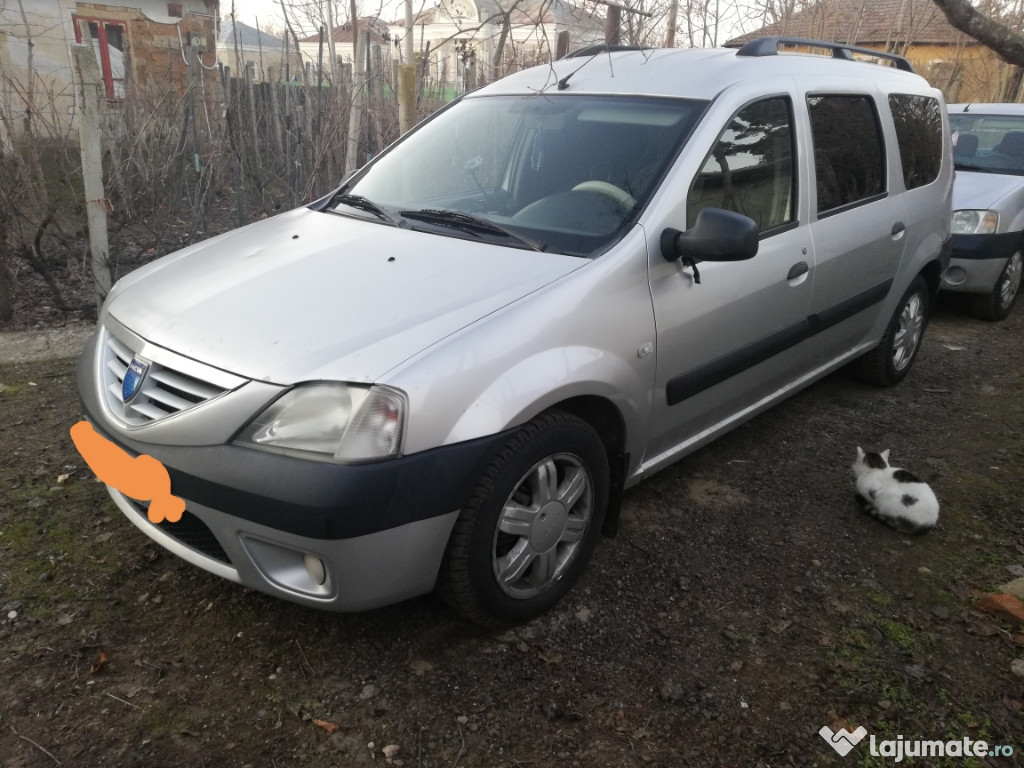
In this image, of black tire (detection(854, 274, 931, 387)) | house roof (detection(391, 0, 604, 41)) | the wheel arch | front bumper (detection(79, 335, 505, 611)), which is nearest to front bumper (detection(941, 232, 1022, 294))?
black tire (detection(854, 274, 931, 387))

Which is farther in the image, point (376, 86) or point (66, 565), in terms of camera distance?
point (376, 86)

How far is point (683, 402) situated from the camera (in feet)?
9.78

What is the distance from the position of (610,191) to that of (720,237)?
48 cm

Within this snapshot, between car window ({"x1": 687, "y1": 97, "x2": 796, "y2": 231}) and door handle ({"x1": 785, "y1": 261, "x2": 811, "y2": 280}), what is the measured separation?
193mm

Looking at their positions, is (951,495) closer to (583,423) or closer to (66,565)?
(583,423)

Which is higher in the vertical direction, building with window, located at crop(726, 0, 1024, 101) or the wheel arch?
building with window, located at crop(726, 0, 1024, 101)

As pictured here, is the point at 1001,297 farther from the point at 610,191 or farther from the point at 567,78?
the point at 610,191

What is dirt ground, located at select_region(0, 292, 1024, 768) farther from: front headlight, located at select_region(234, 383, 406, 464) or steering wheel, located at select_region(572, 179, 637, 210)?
steering wheel, located at select_region(572, 179, 637, 210)

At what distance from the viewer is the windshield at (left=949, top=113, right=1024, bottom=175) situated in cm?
691

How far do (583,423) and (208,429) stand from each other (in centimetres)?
112

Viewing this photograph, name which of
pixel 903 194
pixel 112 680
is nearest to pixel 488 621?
pixel 112 680

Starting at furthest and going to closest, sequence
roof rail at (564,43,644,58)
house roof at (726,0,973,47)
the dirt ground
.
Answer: house roof at (726,0,973,47) < roof rail at (564,43,644,58) < the dirt ground

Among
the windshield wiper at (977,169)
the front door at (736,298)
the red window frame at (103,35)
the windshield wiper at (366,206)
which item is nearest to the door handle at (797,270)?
the front door at (736,298)

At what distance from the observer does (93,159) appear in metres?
4.82
